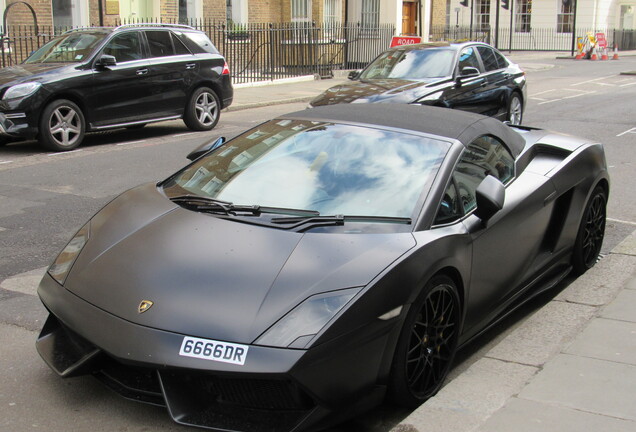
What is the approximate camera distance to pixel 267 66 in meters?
23.2

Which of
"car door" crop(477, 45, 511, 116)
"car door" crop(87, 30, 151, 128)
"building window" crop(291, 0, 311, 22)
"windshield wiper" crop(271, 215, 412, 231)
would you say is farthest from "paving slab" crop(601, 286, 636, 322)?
"building window" crop(291, 0, 311, 22)

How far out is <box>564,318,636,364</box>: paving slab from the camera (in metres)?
4.21

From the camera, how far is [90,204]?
8.22 m

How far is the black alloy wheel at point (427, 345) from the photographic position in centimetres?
363

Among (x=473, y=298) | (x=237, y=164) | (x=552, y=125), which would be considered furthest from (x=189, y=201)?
(x=552, y=125)

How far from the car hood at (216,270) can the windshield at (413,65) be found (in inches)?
353

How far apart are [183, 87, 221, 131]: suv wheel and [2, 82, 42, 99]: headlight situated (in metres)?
2.99

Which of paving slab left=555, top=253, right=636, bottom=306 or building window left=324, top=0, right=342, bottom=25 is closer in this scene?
paving slab left=555, top=253, right=636, bottom=306

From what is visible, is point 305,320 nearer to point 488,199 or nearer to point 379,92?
point 488,199

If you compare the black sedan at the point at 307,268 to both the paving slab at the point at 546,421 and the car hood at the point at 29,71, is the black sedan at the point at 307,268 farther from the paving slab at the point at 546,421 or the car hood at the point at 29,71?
the car hood at the point at 29,71

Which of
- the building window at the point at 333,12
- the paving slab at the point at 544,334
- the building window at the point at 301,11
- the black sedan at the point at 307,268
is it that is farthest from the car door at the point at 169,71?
the building window at the point at 333,12

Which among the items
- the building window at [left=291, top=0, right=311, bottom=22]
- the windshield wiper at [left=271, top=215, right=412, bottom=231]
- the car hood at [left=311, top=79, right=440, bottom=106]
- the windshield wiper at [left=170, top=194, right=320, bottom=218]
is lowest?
the windshield wiper at [left=271, top=215, right=412, bottom=231]

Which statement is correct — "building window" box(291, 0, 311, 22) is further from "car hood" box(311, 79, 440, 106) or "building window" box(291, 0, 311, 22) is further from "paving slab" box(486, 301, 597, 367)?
"paving slab" box(486, 301, 597, 367)

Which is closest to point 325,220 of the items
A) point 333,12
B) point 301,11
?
point 301,11
